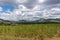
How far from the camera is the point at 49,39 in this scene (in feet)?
67.2

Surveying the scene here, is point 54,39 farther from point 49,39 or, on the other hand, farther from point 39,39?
point 39,39

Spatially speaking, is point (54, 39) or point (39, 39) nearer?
point (39, 39)

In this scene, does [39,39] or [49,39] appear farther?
[49,39]

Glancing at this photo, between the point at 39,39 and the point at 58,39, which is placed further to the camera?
the point at 58,39

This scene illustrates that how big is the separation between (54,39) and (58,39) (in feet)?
1.49

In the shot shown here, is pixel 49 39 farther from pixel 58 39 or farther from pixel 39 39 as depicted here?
pixel 39 39

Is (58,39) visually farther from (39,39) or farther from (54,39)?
(39,39)

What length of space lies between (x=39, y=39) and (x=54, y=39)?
8.43ft

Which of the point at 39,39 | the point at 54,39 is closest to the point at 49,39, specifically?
the point at 54,39

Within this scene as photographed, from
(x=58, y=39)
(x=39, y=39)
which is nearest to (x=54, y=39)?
(x=58, y=39)

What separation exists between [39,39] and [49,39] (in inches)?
93.2

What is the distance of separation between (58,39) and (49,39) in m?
1.00

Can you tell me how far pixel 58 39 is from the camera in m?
20.4
